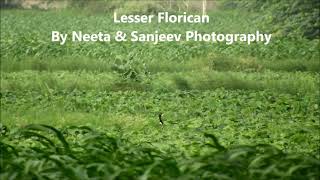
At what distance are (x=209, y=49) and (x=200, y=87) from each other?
1.14 ft

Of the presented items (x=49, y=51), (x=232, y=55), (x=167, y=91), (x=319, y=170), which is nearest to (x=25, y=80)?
(x=49, y=51)

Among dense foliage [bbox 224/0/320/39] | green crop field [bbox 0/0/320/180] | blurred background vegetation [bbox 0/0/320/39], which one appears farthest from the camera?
dense foliage [bbox 224/0/320/39]

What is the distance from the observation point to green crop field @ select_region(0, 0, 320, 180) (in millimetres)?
5609

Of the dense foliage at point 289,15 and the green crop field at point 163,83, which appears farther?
the dense foliage at point 289,15

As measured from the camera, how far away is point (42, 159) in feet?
8.96

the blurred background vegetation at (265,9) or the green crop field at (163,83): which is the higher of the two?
the blurred background vegetation at (265,9)

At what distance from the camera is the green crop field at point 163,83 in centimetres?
561

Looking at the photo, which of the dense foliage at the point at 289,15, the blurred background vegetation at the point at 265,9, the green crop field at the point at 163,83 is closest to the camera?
the green crop field at the point at 163,83

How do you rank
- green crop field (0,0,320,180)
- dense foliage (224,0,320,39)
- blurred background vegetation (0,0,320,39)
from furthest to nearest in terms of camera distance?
dense foliage (224,0,320,39) < blurred background vegetation (0,0,320,39) < green crop field (0,0,320,180)

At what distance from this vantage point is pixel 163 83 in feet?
20.4

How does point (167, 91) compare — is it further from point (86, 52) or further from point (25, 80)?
point (25, 80)

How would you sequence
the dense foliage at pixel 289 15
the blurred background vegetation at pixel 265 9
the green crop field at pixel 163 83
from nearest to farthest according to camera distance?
1. the green crop field at pixel 163 83
2. the blurred background vegetation at pixel 265 9
3. the dense foliage at pixel 289 15

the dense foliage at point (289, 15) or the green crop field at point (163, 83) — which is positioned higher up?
the dense foliage at point (289, 15)

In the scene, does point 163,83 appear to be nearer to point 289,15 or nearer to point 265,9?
point 265,9
